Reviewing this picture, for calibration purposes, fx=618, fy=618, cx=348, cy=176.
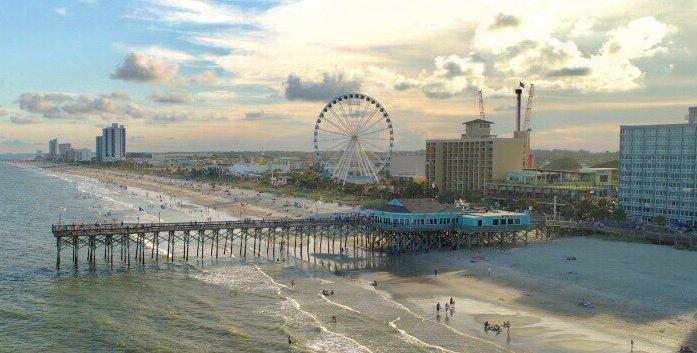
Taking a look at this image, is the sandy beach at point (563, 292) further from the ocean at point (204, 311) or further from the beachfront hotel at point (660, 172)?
the beachfront hotel at point (660, 172)

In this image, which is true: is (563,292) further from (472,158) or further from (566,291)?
(472,158)

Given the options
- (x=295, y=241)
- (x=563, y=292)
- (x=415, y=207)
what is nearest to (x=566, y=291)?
(x=563, y=292)

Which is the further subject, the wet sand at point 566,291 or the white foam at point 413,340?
the wet sand at point 566,291

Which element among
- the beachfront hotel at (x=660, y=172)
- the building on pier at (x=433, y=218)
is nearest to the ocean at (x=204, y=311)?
the building on pier at (x=433, y=218)

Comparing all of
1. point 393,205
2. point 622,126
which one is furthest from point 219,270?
point 622,126

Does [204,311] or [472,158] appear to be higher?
[472,158]

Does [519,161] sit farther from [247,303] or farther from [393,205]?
[247,303]
